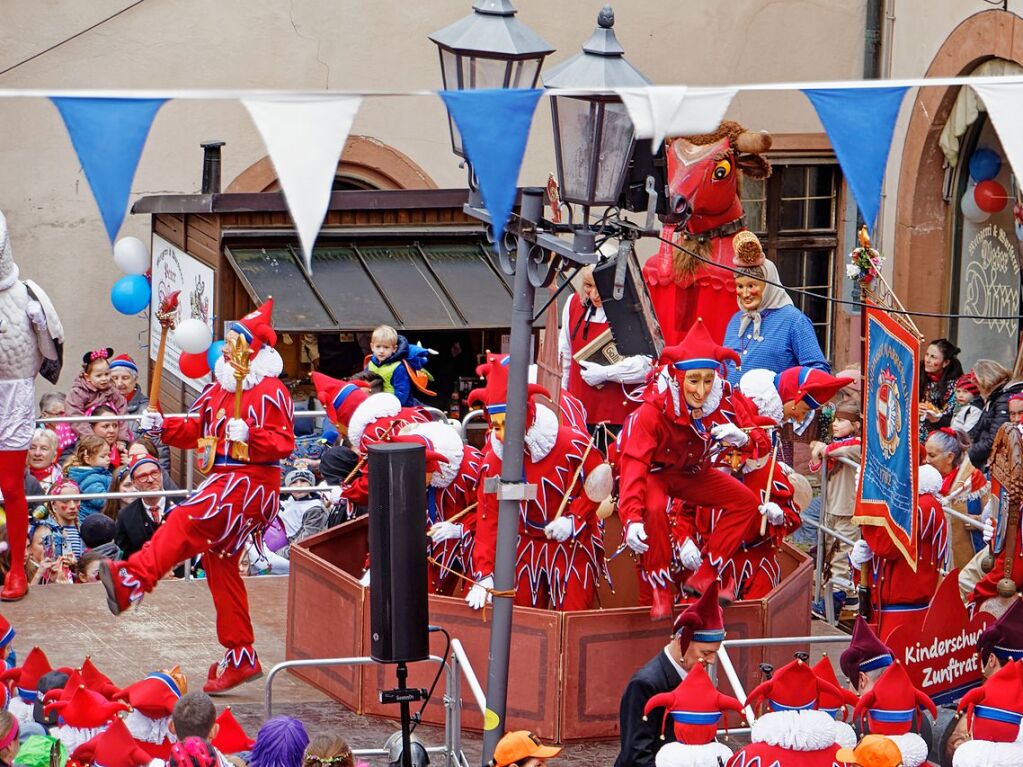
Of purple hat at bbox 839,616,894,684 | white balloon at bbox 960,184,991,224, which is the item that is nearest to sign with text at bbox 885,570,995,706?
purple hat at bbox 839,616,894,684

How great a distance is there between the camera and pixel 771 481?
10.3 meters

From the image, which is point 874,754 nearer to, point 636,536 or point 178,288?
point 636,536

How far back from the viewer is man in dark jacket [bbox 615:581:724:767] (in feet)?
25.7

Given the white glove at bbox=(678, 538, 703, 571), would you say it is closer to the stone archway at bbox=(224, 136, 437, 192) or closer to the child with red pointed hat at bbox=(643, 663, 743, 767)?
the child with red pointed hat at bbox=(643, 663, 743, 767)

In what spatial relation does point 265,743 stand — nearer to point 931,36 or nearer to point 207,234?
point 207,234

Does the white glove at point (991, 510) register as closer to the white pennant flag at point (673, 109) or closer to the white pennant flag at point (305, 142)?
the white pennant flag at point (673, 109)

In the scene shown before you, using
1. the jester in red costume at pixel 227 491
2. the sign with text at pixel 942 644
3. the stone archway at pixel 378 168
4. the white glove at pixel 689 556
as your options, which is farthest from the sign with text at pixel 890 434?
the stone archway at pixel 378 168

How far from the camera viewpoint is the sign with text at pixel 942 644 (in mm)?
9094

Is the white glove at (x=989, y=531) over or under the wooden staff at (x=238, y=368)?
under

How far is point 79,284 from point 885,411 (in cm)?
901

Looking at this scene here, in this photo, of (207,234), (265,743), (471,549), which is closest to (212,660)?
(471,549)

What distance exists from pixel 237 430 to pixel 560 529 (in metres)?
1.66

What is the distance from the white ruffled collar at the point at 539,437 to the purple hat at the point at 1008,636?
2.36 m

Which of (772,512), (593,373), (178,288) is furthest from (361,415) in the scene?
(178,288)
